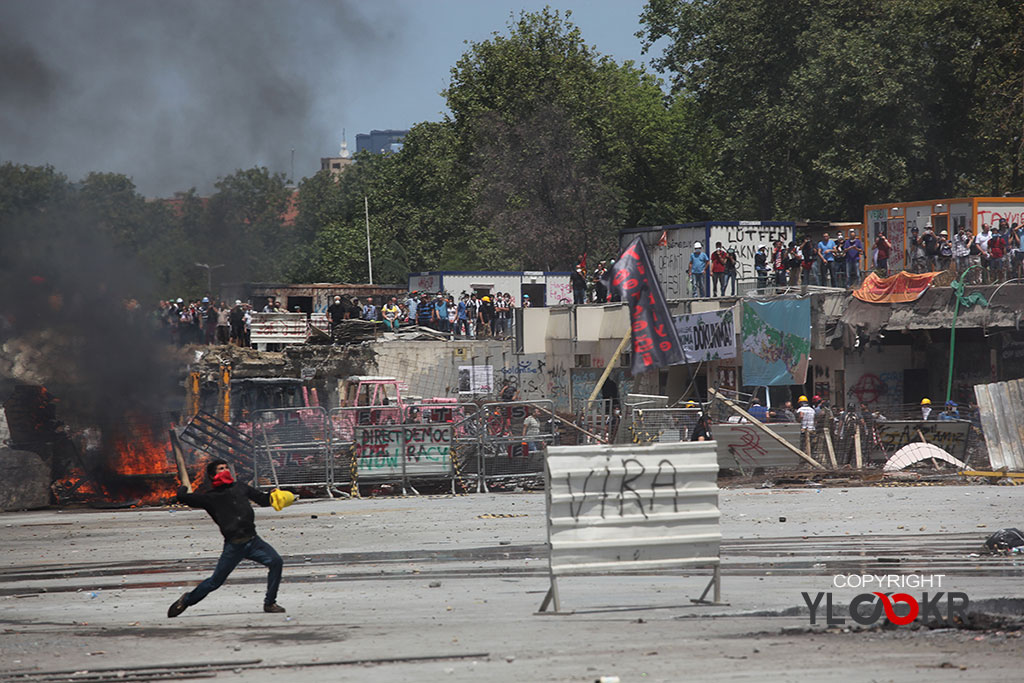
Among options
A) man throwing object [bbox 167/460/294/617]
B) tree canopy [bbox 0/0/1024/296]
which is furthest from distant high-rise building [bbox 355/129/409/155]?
man throwing object [bbox 167/460/294/617]

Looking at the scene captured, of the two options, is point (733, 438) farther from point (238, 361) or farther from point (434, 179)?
point (434, 179)

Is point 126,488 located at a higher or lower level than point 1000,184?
lower

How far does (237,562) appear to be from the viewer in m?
10.2

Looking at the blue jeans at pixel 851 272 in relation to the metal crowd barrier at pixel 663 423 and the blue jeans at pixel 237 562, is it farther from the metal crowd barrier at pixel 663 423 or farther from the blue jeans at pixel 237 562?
the blue jeans at pixel 237 562

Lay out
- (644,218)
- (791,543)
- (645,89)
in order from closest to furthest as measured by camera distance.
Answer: (791,543)
(644,218)
(645,89)

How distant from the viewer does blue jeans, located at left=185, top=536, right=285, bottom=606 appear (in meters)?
10.1

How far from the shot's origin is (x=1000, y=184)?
53000 millimetres

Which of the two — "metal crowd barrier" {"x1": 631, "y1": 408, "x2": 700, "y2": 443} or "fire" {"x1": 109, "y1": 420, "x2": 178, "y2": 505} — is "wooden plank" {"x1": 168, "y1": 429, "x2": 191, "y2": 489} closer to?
"fire" {"x1": 109, "y1": 420, "x2": 178, "y2": 505}

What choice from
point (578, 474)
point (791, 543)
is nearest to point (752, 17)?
point (791, 543)

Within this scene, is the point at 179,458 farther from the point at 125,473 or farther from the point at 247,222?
the point at 247,222

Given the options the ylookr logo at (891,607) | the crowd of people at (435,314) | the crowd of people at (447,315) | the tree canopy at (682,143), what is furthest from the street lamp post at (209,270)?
the ylookr logo at (891,607)

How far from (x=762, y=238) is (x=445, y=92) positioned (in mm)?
34021

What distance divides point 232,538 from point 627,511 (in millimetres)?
3350

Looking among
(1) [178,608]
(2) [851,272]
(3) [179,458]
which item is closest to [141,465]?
(3) [179,458]
